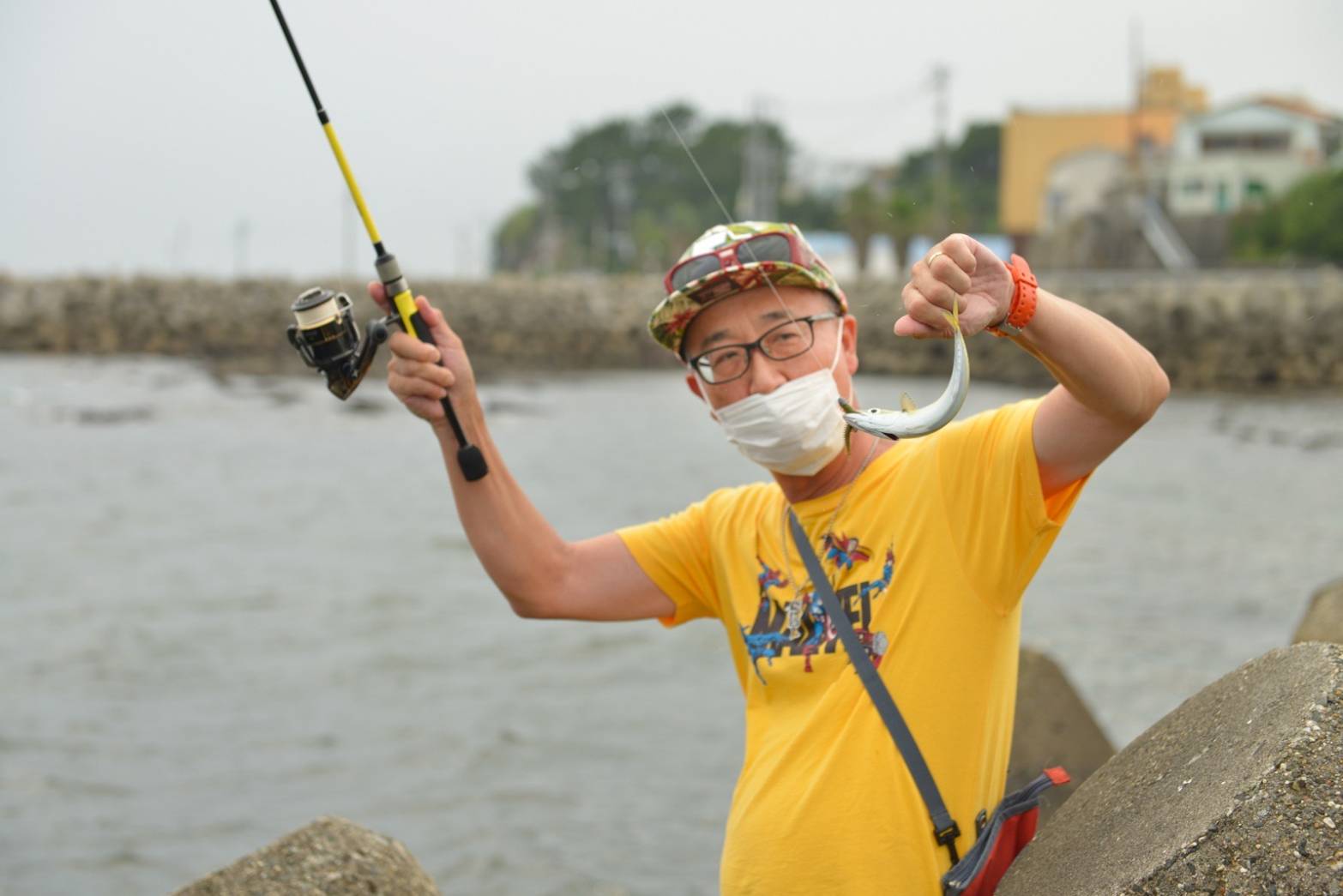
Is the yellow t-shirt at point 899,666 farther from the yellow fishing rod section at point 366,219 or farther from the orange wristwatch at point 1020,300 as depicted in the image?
the yellow fishing rod section at point 366,219

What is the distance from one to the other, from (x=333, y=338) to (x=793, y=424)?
3.80 feet

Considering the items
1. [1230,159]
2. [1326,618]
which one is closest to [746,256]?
[1326,618]

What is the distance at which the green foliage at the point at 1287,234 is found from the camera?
45750 millimetres

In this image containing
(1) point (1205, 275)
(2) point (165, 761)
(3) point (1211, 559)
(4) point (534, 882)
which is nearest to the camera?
(4) point (534, 882)

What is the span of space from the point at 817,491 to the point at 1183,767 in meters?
1.01

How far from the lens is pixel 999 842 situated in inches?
122

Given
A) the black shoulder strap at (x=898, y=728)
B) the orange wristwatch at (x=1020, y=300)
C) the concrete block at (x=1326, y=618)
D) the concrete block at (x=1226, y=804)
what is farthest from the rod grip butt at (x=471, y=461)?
the concrete block at (x=1326, y=618)

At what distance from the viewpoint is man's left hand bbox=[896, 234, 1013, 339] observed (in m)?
2.60

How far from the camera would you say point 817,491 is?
339 centimetres

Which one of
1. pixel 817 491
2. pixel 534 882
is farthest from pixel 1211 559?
pixel 817 491

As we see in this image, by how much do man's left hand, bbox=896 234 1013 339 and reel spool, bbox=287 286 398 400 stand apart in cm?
140

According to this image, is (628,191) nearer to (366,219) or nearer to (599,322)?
(599,322)

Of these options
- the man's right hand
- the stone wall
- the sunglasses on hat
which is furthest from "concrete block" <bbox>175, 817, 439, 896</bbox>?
the stone wall

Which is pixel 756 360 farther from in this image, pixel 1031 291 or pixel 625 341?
pixel 625 341
